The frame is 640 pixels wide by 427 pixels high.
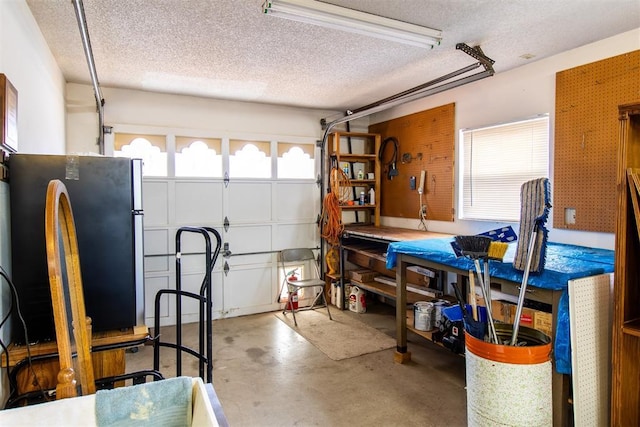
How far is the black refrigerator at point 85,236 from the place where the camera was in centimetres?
167

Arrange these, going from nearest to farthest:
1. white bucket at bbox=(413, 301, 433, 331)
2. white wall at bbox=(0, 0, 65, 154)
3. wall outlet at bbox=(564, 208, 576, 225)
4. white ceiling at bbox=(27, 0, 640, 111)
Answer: white wall at bbox=(0, 0, 65, 154) → white ceiling at bbox=(27, 0, 640, 111) → wall outlet at bbox=(564, 208, 576, 225) → white bucket at bbox=(413, 301, 433, 331)

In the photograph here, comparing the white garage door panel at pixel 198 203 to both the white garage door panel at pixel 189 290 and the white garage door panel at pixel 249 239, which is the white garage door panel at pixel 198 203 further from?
the white garage door panel at pixel 189 290

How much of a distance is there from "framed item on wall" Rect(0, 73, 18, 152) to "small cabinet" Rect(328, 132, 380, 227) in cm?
360

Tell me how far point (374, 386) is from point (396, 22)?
2616 mm

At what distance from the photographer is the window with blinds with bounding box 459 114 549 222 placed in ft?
10.6

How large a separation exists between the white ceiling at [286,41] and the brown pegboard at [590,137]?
0.26 m

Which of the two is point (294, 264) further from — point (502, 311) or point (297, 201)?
point (502, 311)

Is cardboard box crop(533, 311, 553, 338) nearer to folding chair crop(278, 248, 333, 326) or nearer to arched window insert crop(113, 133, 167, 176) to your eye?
folding chair crop(278, 248, 333, 326)

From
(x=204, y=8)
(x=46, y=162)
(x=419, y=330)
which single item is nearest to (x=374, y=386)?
(x=419, y=330)

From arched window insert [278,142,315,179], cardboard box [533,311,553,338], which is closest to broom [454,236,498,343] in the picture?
cardboard box [533,311,553,338]

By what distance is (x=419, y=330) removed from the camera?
3.39m

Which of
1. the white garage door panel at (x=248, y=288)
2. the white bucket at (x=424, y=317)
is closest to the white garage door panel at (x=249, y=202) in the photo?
the white garage door panel at (x=248, y=288)

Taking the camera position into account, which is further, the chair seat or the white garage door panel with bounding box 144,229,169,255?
the chair seat

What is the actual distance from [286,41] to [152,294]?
10.1 ft
